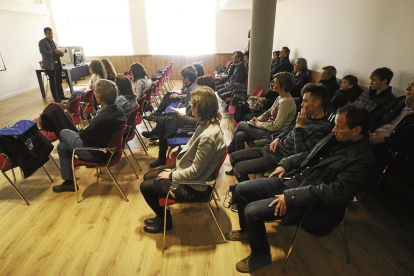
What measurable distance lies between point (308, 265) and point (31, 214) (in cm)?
270

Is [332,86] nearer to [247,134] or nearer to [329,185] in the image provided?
[247,134]

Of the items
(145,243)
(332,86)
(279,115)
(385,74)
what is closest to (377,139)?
(385,74)

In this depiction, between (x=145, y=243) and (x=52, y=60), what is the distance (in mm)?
6271

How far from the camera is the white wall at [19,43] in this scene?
6.98m

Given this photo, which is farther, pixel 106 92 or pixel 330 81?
pixel 330 81

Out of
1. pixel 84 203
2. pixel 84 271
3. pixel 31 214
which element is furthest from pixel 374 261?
pixel 31 214

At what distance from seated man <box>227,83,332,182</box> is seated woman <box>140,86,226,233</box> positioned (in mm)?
554

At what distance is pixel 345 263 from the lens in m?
1.89

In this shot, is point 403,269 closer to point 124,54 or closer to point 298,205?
point 298,205

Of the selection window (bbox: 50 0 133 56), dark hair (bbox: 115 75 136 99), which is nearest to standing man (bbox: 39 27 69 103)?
Answer: window (bbox: 50 0 133 56)

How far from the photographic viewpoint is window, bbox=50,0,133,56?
9.43 m

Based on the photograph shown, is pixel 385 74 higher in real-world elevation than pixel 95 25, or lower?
lower

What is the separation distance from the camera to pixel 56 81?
6.73m

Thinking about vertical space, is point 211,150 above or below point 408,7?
below
